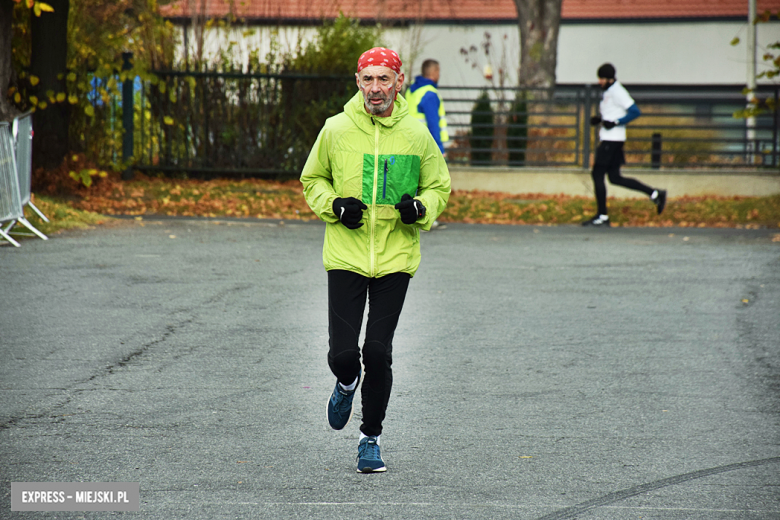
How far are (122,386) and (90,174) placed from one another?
1065 centimetres

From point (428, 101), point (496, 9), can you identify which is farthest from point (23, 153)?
point (496, 9)

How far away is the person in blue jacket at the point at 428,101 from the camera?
11.6 m

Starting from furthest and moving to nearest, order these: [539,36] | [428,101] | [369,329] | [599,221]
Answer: [539,36] < [599,221] < [428,101] < [369,329]

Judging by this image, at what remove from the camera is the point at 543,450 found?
172 inches

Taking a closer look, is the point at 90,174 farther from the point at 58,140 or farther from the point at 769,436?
the point at 769,436

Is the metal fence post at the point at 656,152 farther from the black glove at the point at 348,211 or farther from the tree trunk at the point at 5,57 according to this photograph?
the black glove at the point at 348,211

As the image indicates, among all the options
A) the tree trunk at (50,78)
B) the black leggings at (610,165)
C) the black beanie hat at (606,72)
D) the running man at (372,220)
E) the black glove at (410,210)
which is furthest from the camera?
the tree trunk at (50,78)

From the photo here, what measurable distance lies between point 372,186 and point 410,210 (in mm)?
241

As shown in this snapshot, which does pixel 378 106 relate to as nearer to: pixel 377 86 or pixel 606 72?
pixel 377 86

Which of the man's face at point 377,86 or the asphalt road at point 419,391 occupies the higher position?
the man's face at point 377,86

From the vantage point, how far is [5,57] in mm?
13648

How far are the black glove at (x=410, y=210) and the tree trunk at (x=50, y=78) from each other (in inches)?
480

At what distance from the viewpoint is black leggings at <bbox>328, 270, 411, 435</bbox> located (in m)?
4.13

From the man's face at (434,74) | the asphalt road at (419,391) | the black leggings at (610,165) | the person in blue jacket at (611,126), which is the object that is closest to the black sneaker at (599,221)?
the person in blue jacket at (611,126)
